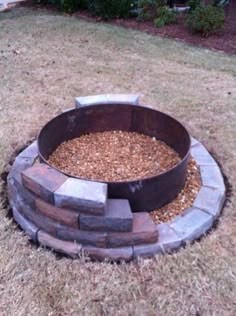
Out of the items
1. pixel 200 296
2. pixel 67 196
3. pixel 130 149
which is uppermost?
pixel 67 196

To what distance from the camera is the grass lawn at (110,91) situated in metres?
1.56

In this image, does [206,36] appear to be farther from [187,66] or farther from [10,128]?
[10,128]

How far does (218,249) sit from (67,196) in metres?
0.77

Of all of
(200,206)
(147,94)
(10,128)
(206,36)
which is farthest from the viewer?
(206,36)

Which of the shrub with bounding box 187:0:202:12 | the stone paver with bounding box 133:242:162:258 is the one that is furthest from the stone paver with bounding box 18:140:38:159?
the shrub with bounding box 187:0:202:12

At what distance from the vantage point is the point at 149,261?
5.66ft

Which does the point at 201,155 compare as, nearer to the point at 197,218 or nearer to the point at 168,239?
the point at 197,218

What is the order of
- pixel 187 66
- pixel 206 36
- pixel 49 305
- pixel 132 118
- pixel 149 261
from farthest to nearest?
1. pixel 206 36
2. pixel 187 66
3. pixel 132 118
4. pixel 149 261
5. pixel 49 305

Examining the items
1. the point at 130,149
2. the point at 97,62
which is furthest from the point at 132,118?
the point at 97,62

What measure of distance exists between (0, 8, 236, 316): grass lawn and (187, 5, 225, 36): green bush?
1.39ft

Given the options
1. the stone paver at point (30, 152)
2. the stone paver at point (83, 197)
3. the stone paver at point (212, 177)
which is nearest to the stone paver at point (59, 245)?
the stone paver at point (83, 197)

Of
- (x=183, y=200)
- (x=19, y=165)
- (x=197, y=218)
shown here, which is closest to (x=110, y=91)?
(x=19, y=165)

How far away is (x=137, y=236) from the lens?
1711 millimetres

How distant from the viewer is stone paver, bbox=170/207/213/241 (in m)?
1.82
